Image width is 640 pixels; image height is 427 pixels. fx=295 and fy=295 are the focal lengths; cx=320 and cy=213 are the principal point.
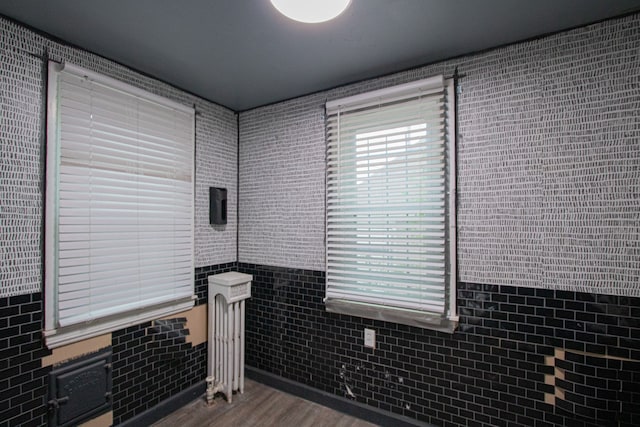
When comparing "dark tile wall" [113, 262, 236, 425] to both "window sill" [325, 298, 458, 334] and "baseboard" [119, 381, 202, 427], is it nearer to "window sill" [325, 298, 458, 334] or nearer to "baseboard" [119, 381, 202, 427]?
"baseboard" [119, 381, 202, 427]

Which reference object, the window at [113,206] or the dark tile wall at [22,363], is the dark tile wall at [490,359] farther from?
the dark tile wall at [22,363]

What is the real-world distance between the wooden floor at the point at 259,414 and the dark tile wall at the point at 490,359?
158mm

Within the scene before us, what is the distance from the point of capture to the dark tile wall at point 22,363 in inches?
55.3

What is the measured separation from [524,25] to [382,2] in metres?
0.77

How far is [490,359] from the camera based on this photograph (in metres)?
1.66

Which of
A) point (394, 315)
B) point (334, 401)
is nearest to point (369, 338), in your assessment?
point (394, 315)

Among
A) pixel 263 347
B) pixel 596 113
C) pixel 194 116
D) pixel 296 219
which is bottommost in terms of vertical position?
pixel 263 347

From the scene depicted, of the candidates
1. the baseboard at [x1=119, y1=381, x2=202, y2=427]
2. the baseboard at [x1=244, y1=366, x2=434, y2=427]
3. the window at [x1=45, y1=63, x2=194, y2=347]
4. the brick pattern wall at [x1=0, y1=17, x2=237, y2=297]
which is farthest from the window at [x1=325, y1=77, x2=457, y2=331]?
the brick pattern wall at [x1=0, y1=17, x2=237, y2=297]

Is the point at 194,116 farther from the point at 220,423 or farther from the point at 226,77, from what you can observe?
the point at 220,423

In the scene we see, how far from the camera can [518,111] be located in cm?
163

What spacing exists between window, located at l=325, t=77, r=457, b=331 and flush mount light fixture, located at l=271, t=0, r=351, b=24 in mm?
829

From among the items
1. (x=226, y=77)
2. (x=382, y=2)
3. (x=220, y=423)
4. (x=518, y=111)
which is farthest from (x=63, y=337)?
(x=518, y=111)

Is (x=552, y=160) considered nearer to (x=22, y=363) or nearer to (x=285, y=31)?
(x=285, y=31)

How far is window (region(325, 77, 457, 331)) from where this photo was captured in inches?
70.6
